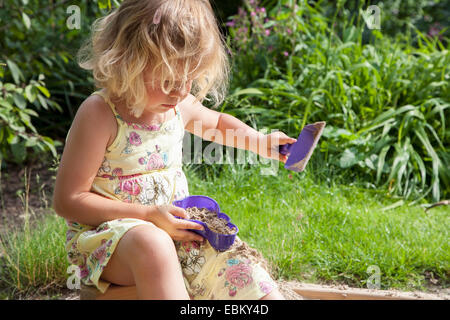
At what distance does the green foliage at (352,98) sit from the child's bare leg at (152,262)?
203 centimetres

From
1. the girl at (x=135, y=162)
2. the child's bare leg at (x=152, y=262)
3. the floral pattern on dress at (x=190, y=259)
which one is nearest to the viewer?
the child's bare leg at (x=152, y=262)

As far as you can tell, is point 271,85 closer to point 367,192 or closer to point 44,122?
point 367,192

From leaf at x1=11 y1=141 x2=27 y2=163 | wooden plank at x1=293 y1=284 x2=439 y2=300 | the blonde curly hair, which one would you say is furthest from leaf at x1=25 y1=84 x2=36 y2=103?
wooden plank at x1=293 y1=284 x2=439 y2=300

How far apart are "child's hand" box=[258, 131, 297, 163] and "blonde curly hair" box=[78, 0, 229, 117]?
37cm

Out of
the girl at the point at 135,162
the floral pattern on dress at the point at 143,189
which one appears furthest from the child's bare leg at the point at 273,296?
the floral pattern on dress at the point at 143,189

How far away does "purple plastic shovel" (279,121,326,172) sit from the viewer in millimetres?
1755

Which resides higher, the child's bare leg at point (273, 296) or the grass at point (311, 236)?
the child's bare leg at point (273, 296)

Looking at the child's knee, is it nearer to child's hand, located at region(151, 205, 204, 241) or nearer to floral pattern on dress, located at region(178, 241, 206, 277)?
child's hand, located at region(151, 205, 204, 241)

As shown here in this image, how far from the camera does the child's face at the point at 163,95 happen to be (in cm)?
161

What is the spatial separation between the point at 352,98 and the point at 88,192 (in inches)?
95.2

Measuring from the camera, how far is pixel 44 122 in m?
4.47

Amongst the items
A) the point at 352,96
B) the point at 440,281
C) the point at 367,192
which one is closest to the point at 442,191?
the point at 367,192

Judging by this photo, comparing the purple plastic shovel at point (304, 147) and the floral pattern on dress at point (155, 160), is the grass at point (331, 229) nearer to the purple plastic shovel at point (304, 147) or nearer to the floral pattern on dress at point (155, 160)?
the purple plastic shovel at point (304, 147)

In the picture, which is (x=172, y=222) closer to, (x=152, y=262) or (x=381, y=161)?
(x=152, y=262)
